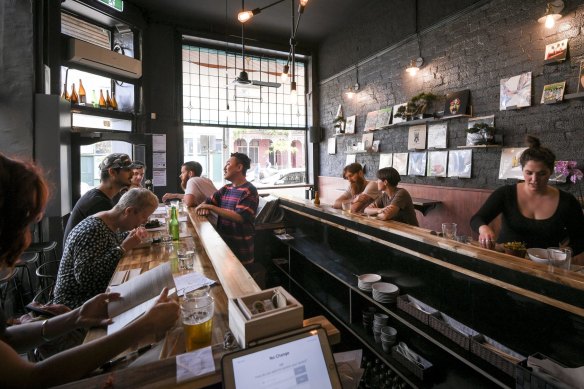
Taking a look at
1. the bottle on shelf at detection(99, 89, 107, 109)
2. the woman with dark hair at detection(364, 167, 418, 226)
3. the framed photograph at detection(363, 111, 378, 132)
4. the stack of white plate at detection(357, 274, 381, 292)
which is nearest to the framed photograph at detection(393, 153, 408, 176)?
the framed photograph at detection(363, 111, 378, 132)

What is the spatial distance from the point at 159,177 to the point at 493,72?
5.61 metres

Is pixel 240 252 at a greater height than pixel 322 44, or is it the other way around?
pixel 322 44

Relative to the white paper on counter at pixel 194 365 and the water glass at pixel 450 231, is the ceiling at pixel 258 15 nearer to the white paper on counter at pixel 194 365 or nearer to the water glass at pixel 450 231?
the water glass at pixel 450 231

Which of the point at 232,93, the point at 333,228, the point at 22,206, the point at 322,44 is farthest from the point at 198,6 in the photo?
the point at 22,206

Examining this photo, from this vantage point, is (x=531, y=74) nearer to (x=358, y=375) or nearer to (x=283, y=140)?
(x=358, y=375)

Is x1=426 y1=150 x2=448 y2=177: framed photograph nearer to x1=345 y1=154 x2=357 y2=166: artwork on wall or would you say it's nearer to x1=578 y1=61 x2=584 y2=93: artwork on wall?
x1=578 y1=61 x2=584 y2=93: artwork on wall

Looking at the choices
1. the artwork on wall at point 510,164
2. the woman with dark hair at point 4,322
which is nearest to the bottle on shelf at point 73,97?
the woman with dark hair at point 4,322

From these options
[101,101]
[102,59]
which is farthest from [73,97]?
[102,59]

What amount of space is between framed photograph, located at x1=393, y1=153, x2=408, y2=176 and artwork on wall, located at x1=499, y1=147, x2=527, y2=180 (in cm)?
154

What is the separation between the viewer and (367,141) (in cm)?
608

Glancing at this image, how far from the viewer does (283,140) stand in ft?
26.0

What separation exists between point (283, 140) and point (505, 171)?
5.11 m

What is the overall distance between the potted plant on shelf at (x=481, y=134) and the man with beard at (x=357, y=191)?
146 cm

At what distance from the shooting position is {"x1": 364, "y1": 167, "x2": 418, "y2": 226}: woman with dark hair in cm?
286
